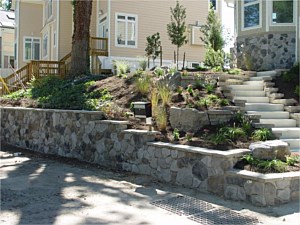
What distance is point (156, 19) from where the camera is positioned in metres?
22.5

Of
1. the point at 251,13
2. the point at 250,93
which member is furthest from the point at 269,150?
the point at 251,13

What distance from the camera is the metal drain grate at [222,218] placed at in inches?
196

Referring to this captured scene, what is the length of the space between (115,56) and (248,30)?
28.0 feet

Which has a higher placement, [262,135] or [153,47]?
[153,47]

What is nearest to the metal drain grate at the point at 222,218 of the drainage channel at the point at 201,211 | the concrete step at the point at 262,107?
the drainage channel at the point at 201,211

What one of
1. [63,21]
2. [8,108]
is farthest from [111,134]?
[63,21]

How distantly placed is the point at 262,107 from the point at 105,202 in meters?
4.94

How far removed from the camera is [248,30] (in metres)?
14.1

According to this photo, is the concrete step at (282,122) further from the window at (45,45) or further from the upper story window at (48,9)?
the window at (45,45)

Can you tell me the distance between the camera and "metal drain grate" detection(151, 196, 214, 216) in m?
5.41

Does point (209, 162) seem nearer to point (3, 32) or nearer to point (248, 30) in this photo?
point (248, 30)

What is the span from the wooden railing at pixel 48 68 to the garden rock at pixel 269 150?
12.7 metres

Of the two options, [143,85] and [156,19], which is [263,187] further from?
[156,19]

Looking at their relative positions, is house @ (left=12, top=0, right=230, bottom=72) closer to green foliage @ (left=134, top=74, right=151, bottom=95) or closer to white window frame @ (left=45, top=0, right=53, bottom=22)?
white window frame @ (left=45, top=0, right=53, bottom=22)
